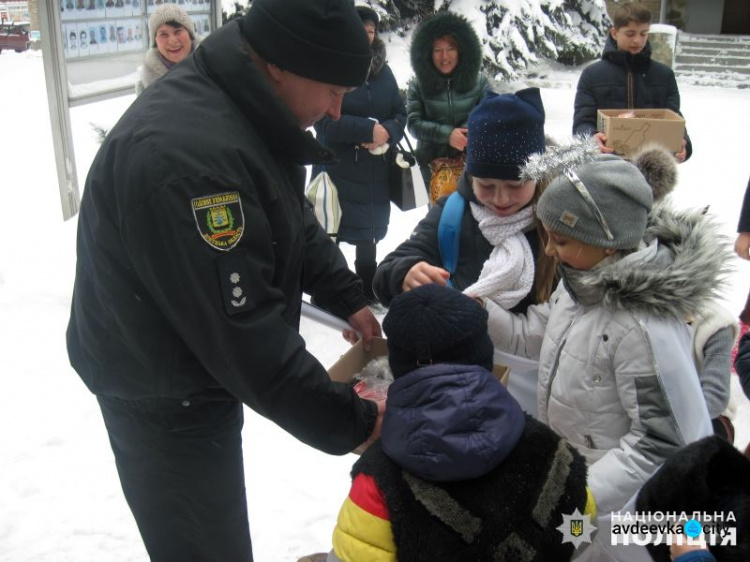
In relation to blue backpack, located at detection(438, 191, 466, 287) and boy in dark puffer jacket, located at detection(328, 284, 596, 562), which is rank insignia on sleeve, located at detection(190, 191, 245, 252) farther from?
blue backpack, located at detection(438, 191, 466, 287)

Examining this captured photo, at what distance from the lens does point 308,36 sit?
1781 millimetres

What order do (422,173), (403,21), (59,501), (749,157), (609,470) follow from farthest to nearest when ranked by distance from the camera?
(403,21) → (749,157) → (422,173) → (59,501) → (609,470)

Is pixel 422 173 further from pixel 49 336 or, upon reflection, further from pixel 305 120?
pixel 305 120

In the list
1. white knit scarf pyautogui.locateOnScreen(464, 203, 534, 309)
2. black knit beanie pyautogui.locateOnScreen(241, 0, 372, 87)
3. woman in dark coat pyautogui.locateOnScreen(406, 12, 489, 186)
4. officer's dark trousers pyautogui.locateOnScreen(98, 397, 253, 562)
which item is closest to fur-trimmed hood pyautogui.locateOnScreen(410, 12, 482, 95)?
woman in dark coat pyautogui.locateOnScreen(406, 12, 489, 186)

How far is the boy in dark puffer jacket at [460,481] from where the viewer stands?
1.53 meters

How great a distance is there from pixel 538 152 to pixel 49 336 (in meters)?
3.83

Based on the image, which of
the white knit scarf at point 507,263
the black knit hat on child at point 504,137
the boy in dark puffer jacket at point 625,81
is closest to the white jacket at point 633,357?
the white knit scarf at point 507,263

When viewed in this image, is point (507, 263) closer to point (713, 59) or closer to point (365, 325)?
point (365, 325)

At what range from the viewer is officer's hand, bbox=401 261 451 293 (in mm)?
2354

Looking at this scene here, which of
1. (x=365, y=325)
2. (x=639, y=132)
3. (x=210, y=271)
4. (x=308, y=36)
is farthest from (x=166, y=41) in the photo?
(x=210, y=271)

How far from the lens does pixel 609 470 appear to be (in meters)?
1.92

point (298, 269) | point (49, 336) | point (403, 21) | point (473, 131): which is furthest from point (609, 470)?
point (403, 21)

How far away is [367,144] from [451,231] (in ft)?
8.24

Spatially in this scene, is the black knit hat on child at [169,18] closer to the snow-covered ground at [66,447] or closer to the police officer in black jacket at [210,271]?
the snow-covered ground at [66,447]
